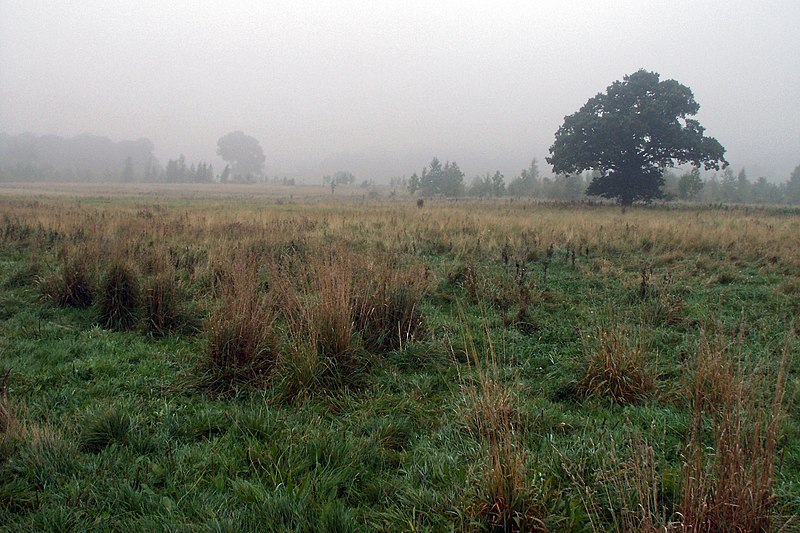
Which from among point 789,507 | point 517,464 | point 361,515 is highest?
point 517,464

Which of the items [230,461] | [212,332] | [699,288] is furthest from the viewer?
[699,288]

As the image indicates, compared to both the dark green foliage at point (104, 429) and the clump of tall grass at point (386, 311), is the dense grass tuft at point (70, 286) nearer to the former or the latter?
the dark green foliage at point (104, 429)

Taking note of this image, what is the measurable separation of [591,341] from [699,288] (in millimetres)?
3700

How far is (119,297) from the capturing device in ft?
17.3

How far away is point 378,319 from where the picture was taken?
4.62 m

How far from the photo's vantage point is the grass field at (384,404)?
2105mm

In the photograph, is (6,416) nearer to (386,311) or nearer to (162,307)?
(162,307)

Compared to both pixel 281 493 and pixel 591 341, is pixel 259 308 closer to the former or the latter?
pixel 281 493

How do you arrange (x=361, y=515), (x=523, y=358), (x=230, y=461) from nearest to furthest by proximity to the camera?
(x=361, y=515), (x=230, y=461), (x=523, y=358)

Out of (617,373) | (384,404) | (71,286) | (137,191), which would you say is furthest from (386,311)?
(137,191)

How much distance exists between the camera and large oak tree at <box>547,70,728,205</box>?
2770 cm

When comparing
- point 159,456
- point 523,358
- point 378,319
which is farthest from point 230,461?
point 523,358

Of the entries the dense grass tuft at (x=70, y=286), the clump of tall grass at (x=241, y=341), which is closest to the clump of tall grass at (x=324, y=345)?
the clump of tall grass at (x=241, y=341)

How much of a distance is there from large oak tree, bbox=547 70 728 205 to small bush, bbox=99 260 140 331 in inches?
1171
